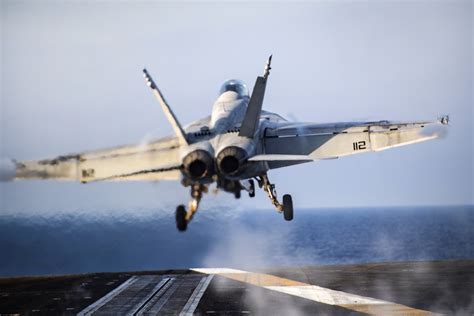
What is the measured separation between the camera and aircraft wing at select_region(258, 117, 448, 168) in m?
26.2

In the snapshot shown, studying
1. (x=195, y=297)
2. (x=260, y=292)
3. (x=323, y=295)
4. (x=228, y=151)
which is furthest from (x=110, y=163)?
(x=260, y=292)

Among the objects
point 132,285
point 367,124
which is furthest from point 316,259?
point 367,124

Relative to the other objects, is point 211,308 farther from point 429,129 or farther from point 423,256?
point 423,256

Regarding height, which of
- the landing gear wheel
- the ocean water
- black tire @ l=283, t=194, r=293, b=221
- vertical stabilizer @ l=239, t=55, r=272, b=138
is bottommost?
the ocean water

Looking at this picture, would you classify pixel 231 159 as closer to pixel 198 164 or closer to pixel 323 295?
pixel 198 164

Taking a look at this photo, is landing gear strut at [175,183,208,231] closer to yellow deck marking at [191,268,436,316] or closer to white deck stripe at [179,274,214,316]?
white deck stripe at [179,274,214,316]

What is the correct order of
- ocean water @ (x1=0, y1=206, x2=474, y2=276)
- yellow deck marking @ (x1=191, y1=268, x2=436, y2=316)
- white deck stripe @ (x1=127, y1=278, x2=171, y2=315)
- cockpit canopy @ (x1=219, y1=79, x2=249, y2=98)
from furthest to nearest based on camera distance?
ocean water @ (x1=0, y1=206, x2=474, y2=276), white deck stripe @ (x1=127, y1=278, x2=171, y2=315), yellow deck marking @ (x1=191, y1=268, x2=436, y2=316), cockpit canopy @ (x1=219, y1=79, x2=249, y2=98)

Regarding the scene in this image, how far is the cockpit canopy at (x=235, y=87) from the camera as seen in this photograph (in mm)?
32094

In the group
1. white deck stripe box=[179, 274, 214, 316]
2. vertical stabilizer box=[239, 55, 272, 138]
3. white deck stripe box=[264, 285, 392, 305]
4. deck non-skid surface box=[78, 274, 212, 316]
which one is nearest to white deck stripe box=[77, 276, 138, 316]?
deck non-skid surface box=[78, 274, 212, 316]

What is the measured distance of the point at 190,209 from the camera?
25.4 metres

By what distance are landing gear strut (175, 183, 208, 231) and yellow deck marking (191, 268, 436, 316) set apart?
832 inches

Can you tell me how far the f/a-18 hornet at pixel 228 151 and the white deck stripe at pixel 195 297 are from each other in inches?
678

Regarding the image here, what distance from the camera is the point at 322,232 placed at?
19075 cm

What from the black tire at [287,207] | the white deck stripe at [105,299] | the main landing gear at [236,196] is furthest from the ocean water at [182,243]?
the black tire at [287,207]
